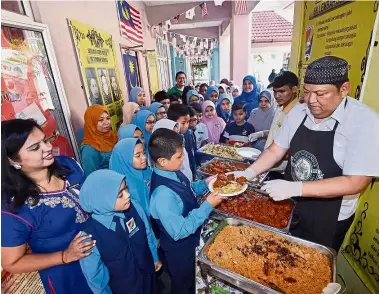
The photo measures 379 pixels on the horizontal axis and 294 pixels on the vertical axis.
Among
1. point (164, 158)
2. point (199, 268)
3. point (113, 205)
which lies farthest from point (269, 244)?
point (113, 205)

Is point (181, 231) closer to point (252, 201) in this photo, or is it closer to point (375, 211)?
point (252, 201)

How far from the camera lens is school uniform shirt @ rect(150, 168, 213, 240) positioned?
Result: 4.46ft

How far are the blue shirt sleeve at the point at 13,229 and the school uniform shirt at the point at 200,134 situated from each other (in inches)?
98.9

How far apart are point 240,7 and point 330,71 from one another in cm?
717

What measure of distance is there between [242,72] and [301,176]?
23.7 feet

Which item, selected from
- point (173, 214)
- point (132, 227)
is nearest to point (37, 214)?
point (132, 227)

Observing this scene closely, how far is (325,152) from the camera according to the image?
4.44 ft

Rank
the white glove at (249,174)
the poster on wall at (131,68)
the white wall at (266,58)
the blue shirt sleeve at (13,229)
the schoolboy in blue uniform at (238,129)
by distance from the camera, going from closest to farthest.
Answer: the blue shirt sleeve at (13,229) → the white glove at (249,174) → the schoolboy in blue uniform at (238,129) → the poster on wall at (131,68) → the white wall at (266,58)

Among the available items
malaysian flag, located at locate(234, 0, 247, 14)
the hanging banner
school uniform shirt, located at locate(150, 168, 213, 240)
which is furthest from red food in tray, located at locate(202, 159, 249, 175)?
malaysian flag, located at locate(234, 0, 247, 14)

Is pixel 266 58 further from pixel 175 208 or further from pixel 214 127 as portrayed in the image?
pixel 175 208

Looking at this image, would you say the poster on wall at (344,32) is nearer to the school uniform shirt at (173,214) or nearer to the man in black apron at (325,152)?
the man in black apron at (325,152)

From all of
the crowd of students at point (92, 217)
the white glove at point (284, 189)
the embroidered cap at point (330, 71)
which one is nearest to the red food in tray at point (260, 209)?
the white glove at point (284, 189)

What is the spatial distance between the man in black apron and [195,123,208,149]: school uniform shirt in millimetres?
1873

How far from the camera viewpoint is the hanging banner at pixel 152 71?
5937 millimetres
